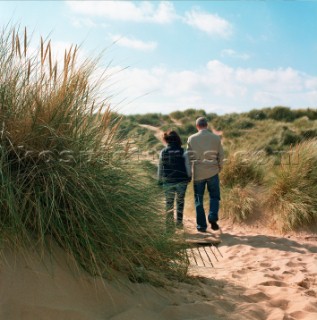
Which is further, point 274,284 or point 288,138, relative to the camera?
point 288,138

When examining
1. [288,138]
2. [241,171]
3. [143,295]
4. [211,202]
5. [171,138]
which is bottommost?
[143,295]

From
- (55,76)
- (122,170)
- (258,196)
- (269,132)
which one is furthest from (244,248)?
(269,132)

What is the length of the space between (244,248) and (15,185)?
4100mm

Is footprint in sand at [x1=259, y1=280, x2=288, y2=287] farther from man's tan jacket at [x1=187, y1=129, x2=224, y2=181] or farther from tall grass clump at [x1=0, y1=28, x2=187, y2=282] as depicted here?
man's tan jacket at [x1=187, y1=129, x2=224, y2=181]

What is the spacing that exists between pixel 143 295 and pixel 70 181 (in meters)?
1.03

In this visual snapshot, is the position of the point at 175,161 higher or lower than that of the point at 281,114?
lower

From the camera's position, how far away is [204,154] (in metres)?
7.27

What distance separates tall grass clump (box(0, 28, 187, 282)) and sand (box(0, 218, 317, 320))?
14 cm

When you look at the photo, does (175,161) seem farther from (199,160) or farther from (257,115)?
(257,115)

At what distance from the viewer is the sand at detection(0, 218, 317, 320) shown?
2965 millimetres

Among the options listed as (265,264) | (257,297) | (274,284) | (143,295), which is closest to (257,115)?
(265,264)

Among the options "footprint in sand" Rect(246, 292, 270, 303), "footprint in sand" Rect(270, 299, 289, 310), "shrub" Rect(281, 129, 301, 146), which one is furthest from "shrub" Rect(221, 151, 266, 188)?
"shrub" Rect(281, 129, 301, 146)

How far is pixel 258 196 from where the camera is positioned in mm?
8422

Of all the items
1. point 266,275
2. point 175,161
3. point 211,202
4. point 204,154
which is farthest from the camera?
point 211,202
